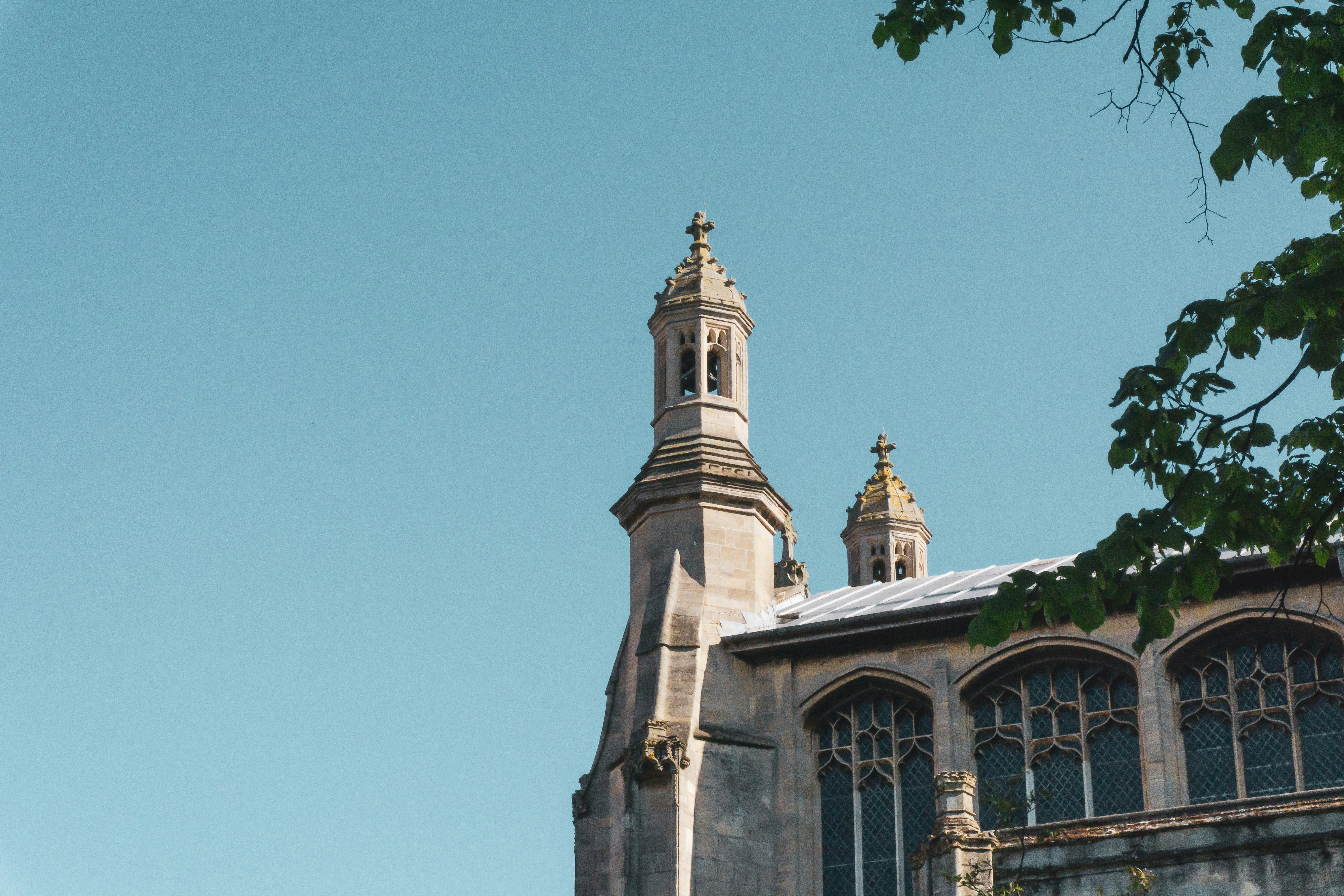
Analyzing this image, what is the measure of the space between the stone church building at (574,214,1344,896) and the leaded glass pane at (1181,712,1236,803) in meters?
0.02

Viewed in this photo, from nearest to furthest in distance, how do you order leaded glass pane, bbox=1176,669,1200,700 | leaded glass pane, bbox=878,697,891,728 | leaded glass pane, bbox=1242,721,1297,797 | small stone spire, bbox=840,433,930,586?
leaded glass pane, bbox=1242,721,1297,797 < leaded glass pane, bbox=1176,669,1200,700 < leaded glass pane, bbox=878,697,891,728 < small stone spire, bbox=840,433,930,586

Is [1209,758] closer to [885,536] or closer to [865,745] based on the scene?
[865,745]

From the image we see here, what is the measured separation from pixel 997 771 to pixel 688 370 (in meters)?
7.19

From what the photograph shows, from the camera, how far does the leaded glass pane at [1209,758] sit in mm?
22703

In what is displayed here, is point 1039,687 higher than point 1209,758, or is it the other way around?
point 1039,687

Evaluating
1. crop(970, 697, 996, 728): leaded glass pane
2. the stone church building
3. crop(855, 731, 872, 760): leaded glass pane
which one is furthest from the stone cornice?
crop(855, 731, 872, 760): leaded glass pane

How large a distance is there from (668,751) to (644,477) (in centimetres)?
417

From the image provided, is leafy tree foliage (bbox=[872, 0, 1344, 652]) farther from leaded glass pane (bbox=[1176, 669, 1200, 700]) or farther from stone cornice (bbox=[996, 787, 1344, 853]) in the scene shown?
leaded glass pane (bbox=[1176, 669, 1200, 700])

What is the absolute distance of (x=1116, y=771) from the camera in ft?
76.1

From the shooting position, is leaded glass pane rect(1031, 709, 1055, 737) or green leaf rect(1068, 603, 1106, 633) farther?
leaded glass pane rect(1031, 709, 1055, 737)

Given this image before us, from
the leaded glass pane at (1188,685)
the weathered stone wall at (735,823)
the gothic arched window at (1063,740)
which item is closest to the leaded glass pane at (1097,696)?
the gothic arched window at (1063,740)

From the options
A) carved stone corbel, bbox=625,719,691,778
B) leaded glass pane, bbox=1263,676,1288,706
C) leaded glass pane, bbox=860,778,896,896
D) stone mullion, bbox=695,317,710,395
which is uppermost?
stone mullion, bbox=695,317,710,395

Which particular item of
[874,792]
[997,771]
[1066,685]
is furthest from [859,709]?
[1066,685]

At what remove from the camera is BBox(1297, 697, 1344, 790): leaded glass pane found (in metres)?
22.2
